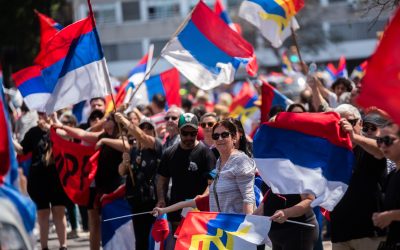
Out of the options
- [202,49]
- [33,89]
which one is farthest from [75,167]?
[202,49]

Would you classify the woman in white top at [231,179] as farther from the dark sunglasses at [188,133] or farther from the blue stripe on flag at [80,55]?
the blue stripe on flag at [80,55]

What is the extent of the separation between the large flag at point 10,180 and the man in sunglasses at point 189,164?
11.7 ft

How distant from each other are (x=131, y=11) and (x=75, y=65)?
68133 mm

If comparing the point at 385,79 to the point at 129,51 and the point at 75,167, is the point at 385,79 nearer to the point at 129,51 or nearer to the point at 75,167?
the point at 75,167

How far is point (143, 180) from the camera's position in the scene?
1139 centimetres

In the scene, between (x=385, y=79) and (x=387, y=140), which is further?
(x=387, y=140)

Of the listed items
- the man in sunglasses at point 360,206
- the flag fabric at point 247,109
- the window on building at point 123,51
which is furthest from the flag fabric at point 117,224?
the window on building at point 123,51

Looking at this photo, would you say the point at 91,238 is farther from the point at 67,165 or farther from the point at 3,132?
the point at 3,132

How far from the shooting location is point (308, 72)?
480 inches

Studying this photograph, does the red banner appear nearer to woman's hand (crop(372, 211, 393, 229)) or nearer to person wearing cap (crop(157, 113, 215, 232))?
person wearing cap (crop(157, 113, 215, 232))

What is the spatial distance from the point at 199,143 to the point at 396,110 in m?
4.62

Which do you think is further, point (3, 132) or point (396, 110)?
point (3, 132)

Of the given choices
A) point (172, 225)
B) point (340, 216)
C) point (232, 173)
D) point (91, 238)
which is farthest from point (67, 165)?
point (340, 216)

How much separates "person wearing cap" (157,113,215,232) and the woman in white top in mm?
1206
